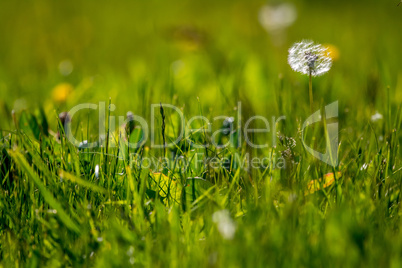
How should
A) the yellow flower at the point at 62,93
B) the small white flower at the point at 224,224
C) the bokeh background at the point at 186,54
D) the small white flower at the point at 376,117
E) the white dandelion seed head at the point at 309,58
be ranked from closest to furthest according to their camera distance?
the small white flower at the point at 224,224, the white dandelion seed head at the point at 309,58, the small white flower at the point at 376,117, the bokeh background at the point at 186,54, the yellow flower at the point at 62,93

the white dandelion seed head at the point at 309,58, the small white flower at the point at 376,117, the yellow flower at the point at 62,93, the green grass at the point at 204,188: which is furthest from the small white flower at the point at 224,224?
the yellow flower at the point at 62,93

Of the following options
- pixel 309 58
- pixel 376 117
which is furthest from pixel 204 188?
pixel 376 117

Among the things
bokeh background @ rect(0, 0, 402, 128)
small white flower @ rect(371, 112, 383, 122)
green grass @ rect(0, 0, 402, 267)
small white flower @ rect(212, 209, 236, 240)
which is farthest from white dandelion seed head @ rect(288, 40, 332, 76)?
small white flower @ rect(212, 209, 236, 240)

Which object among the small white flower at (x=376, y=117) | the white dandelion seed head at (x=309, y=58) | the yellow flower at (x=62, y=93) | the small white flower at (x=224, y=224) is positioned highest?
the white dandelion seed head at (x=309, y=58)

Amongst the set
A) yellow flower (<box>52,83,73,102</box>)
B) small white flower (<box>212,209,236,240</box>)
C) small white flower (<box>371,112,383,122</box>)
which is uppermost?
yellow flower (<box>52,83,73,102</box>)

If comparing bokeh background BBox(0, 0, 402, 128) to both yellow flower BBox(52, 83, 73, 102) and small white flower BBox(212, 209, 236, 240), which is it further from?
small white flower BBox(212, 209, 236, 240)

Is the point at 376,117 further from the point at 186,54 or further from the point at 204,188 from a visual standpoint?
the point at 186,54

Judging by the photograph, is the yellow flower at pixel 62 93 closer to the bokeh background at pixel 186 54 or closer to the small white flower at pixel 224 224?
the bokeh background at pixel 186 54

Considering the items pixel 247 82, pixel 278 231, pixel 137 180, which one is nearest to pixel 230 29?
pixel 247 82
